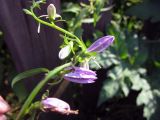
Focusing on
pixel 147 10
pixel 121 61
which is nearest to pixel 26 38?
pixel 121 61

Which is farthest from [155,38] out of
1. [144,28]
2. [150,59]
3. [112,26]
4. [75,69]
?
[75,69]

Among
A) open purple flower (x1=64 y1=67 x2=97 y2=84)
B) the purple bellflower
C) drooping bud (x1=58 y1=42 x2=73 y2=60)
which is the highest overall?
drooping bud (x1=58 y1=42 x2=73 y2=60)

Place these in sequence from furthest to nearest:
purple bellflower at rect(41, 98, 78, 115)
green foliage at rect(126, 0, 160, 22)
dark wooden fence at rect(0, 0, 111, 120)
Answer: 1. green foliage at rect(126, 0, 160, 22)
2. dark wooden fence at rect(0, 0, 111, 120)
3. purple bellflower at rect(41, 98, 78, 115)

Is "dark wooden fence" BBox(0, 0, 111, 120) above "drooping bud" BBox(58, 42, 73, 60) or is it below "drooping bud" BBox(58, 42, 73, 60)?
below

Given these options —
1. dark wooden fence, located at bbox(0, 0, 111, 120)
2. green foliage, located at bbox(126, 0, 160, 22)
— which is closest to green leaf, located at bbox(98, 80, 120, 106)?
dark wooden fence, located at bbox(0, 0, 111, 120)

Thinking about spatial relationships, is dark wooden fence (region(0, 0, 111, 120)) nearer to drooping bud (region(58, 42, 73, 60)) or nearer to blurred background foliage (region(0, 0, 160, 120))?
blurred background foliage (region(0, 0, 160, 120))

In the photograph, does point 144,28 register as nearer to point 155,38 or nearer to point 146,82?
point 155,38

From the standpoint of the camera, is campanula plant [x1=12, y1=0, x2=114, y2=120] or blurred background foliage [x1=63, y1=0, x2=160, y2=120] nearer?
campanula plant [x1=12, y1=0, x2=114, y2=120]

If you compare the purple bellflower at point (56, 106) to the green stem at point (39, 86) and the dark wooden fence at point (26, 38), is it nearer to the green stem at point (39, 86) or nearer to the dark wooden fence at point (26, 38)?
the green stem at point (39, 86)
